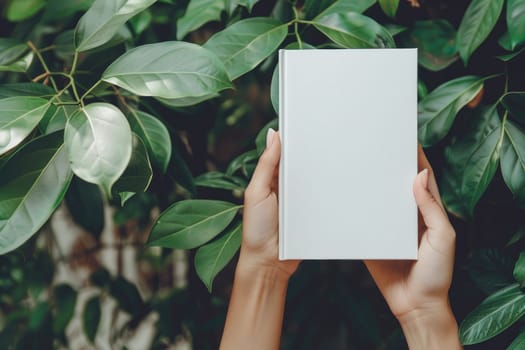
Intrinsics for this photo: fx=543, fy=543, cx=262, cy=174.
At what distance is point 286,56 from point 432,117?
25 centimetres

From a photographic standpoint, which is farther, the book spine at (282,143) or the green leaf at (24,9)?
the green leaf at (24,9)

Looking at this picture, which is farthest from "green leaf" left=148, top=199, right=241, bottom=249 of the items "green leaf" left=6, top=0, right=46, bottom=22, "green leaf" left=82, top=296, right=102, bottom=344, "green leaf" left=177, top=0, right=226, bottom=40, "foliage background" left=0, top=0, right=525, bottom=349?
"green leaf" left=82, top=296, right=102, bottom=344

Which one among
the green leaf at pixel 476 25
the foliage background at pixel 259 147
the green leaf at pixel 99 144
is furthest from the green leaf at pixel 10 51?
the green leaf at pixel 476 25

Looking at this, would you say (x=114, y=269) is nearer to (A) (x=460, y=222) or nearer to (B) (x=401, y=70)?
(A) (x=460, y=222)

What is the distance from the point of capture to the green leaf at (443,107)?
2.56 ft

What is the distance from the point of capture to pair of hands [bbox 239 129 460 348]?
2.40ft

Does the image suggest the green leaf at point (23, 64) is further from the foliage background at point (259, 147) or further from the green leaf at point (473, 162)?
Result: the green leaf at point (473, 162)

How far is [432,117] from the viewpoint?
79 centimetres

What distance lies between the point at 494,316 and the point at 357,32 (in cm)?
42

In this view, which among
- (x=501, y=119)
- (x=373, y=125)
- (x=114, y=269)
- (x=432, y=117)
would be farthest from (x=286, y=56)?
(x=114, y=269)

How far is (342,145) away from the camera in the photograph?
69 cm

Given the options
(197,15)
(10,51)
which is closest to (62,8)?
(10,51)

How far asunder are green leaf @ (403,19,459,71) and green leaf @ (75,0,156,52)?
1.46 ft

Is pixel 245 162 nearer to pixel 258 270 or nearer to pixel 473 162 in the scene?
pixel 258 270
